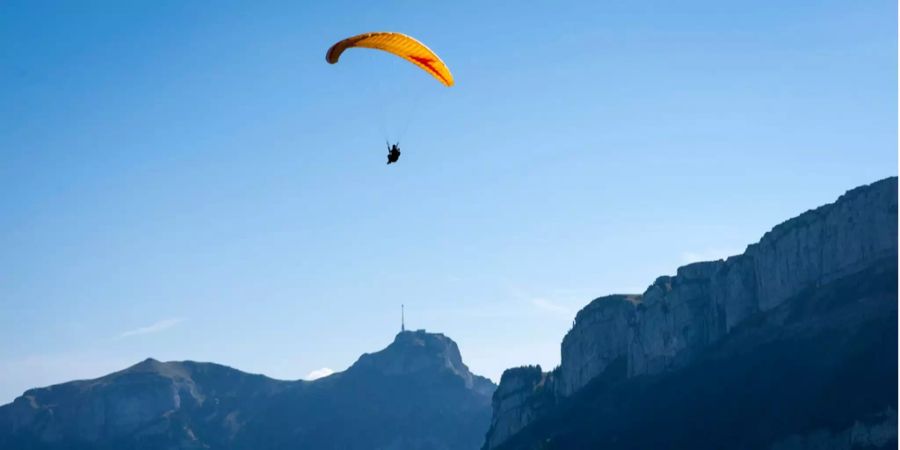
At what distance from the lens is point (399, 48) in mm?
76312

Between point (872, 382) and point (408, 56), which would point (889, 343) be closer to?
point (872, 382)

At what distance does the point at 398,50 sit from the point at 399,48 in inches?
15.4

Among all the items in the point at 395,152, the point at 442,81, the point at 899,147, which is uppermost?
the point at 442,81

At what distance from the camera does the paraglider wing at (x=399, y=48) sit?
74.6m

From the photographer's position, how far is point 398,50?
7669 cm

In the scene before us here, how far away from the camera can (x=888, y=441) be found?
572 feet

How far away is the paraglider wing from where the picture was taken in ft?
245

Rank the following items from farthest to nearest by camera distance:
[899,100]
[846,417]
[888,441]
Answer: [846,417] < [888,441] < [899,100]

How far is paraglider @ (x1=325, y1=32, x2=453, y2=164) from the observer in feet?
245

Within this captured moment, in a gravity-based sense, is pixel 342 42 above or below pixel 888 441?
above

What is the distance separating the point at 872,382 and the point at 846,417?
30.2 feet

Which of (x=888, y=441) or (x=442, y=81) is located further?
(x=888, y=441)

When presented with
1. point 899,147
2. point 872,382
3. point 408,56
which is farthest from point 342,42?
point 872,382

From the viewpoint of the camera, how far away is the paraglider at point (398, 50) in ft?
245
